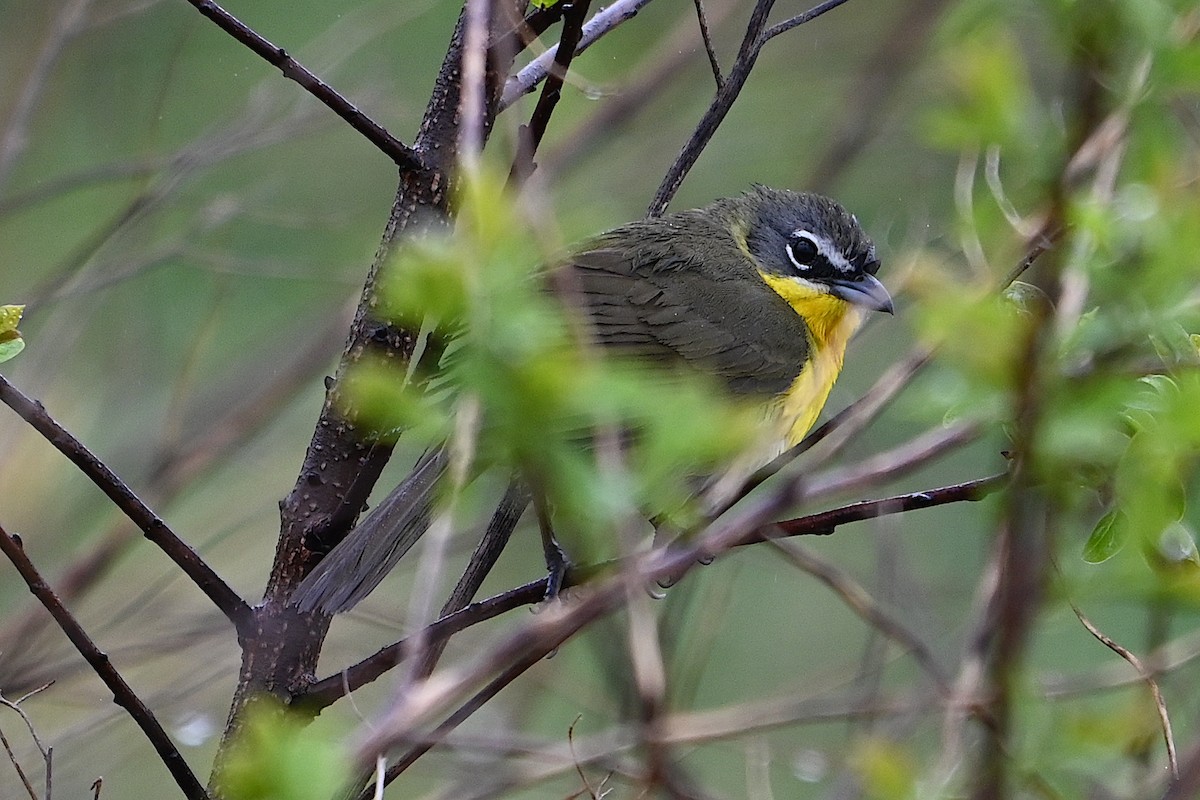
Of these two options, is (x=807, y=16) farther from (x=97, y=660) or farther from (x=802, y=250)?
(x=97, y=660)

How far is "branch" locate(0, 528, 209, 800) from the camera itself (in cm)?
215

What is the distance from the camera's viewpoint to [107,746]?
16.3 ft

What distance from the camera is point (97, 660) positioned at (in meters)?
2.19

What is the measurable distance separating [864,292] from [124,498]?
242cm

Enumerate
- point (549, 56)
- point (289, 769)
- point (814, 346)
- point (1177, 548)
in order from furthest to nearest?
point (814, 346) < point (549, 56) < point (1177, 548) < point (289, 769)

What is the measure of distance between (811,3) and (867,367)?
1.73 meters

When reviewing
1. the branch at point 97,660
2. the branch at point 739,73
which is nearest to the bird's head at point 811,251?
the branch at point 739,73

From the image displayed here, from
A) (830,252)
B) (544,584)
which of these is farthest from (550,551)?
(830,252)

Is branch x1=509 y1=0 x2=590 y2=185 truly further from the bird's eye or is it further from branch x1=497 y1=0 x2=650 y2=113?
the bird's eye

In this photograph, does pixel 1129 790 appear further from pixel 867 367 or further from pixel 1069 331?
pixel 867 367

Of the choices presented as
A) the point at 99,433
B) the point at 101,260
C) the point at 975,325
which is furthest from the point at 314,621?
the point at 99,433

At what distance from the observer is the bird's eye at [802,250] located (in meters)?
4.24

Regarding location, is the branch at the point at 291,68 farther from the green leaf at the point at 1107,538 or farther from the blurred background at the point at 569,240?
the green leaf at the point at 1107,538

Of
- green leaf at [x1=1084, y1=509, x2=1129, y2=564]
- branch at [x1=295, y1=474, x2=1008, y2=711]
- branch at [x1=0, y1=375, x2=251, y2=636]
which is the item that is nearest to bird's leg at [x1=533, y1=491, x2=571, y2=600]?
branch at [x1=295, y1=474, x2=1008, y2=711]
